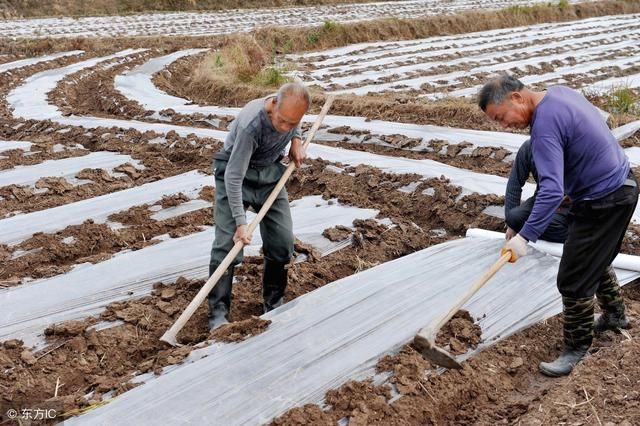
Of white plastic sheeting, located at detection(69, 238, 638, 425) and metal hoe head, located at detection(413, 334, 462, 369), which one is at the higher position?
metal hoe head, located at detection(413, 334, 462, 369)

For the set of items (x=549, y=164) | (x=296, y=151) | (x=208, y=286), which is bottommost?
(x=208, y=286)

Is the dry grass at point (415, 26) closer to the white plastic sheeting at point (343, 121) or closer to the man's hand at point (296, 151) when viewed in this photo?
the white plastic sheeting at point (343, 121)

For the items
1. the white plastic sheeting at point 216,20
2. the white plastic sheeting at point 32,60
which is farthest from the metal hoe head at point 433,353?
the white plastic sheeting at point 216,20

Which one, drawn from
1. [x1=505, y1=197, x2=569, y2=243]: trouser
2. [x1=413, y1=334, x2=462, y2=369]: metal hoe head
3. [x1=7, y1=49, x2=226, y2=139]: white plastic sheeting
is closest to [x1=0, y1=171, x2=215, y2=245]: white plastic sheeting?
[x1=7, y1=49, x2=226, y2=139]: white plastic sheeting

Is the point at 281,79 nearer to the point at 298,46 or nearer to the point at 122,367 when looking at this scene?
the point at 298,46

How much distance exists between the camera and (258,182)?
11.0 feet

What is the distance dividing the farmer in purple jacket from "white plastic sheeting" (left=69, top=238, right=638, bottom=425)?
1.40 feet

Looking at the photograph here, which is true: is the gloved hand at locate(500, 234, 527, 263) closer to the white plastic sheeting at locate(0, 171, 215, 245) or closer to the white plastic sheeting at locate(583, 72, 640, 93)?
the white plastic sheeting at locate(0, 171, 215, 245)

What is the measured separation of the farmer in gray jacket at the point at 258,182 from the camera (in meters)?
3.01

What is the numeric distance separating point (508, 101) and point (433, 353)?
1078 millimetres

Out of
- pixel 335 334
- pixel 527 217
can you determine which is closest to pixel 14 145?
pixel 335 334

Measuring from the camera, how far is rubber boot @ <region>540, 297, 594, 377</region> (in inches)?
114

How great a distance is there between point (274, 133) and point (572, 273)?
1.54m

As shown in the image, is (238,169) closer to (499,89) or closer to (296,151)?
(296,151)
